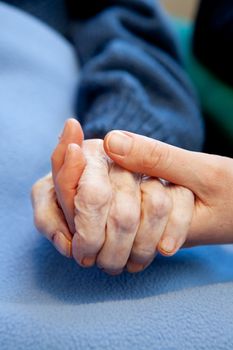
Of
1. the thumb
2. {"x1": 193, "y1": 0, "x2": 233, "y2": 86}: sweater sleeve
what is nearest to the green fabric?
{"x1": 193, "y1": 0, "x2": 233, "y2": 86}: sweater sleeve

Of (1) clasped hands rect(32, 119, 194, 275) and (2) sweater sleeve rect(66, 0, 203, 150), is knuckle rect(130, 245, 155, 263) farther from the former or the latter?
(2) sweater sleeve rect(66, 0, 203, 150)

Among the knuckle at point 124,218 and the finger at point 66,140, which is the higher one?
the finger at point 66,140

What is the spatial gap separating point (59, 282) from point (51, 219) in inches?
2.8

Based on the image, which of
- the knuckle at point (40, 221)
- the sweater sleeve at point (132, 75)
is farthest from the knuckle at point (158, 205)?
the sweater sleeve at point (132, 75)

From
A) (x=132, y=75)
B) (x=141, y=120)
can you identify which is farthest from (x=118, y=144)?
(x=132, y=75)

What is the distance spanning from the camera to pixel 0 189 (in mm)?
524

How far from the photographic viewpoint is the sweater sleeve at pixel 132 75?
0.72 metres

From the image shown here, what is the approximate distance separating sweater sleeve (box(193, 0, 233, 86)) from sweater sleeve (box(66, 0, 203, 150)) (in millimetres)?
74

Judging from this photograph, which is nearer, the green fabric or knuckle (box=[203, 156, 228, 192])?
knuckle (box=[203, 156, 228, 192])

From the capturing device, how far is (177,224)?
429 mm

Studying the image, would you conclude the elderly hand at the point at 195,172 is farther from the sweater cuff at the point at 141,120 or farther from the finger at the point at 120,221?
the sweater cuff at the point at 141,120

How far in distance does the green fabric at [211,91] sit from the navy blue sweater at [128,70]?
0.06 metres

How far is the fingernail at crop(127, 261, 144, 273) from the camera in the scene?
0.44 metres

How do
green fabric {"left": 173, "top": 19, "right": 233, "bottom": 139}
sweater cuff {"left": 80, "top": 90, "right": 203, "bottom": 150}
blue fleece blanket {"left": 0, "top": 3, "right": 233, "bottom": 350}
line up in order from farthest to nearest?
1. green fabric {"left": 173, "top": 19, "right": 233, "bottom": 139}
2. sweater cuff {"left": 80, "top": 90, "right": 203, "bottom": 150}
3. blue fleece blanket {"left": 0, "top": 3, "right": 233, "bottom": 350}
